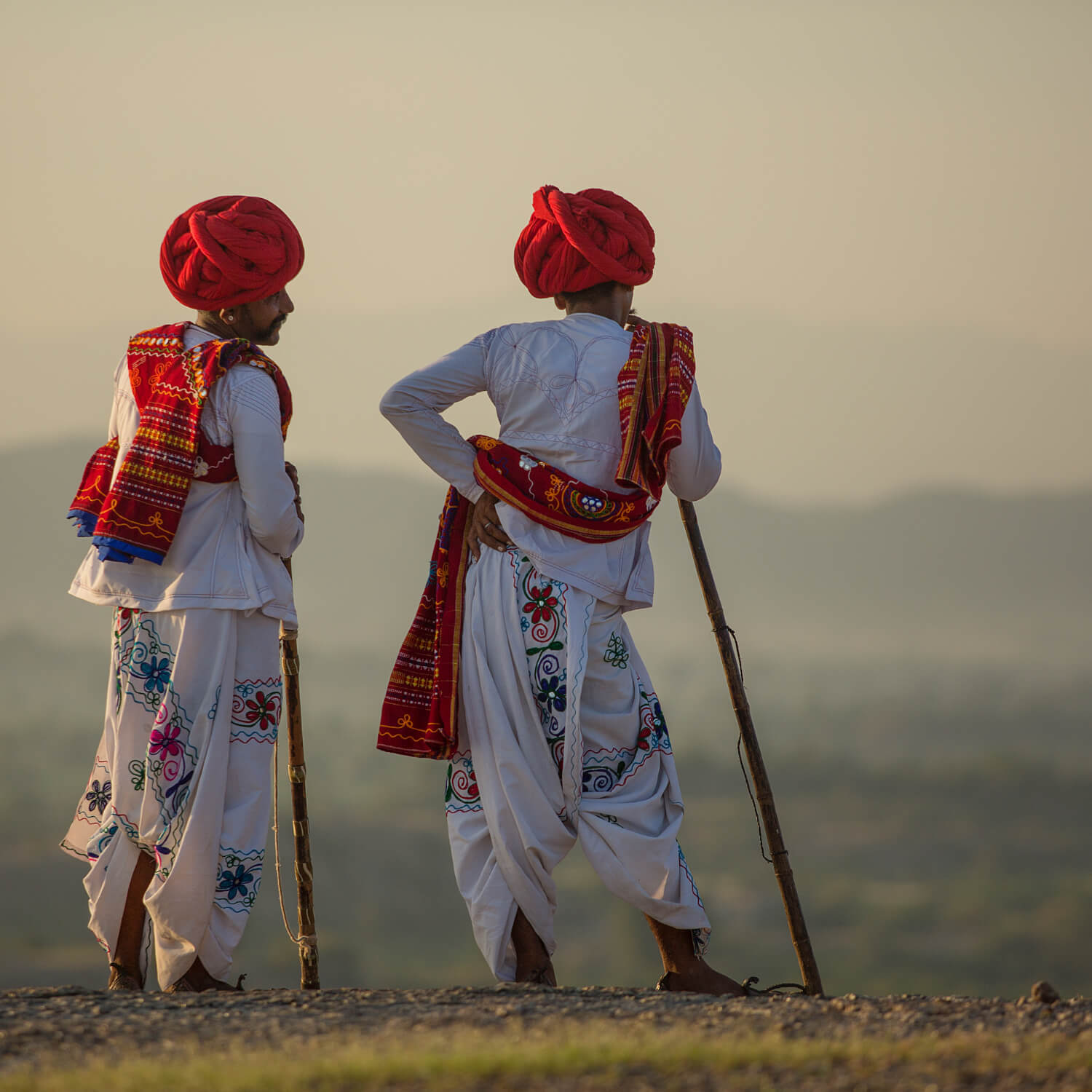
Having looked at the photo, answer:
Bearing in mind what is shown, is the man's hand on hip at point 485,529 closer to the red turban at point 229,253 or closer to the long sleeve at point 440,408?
the long sleeve at point 440,408

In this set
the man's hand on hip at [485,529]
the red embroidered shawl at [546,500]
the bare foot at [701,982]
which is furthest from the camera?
the man's hand on hip at [485,529]

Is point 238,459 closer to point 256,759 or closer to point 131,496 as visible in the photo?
point 131,496

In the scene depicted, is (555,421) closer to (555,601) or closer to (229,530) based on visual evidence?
(555,601)

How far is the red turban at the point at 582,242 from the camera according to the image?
182 inches

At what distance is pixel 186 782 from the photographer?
174 inches

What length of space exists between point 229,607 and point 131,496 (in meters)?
0.42

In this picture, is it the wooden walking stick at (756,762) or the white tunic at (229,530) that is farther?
the wooden walking stick at (756,762)

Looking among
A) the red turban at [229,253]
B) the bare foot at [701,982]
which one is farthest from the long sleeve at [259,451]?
the bare foot at [701,982]

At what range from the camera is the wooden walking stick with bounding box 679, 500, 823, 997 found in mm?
5004

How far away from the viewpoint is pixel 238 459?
14.5 ft

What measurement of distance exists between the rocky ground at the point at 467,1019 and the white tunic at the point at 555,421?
A: 4.03 ft

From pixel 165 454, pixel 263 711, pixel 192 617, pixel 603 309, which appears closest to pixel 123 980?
pixel 263 711

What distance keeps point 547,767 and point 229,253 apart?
1773 millimetres

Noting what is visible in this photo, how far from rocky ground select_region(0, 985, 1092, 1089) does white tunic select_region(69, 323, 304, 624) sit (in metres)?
1.11
